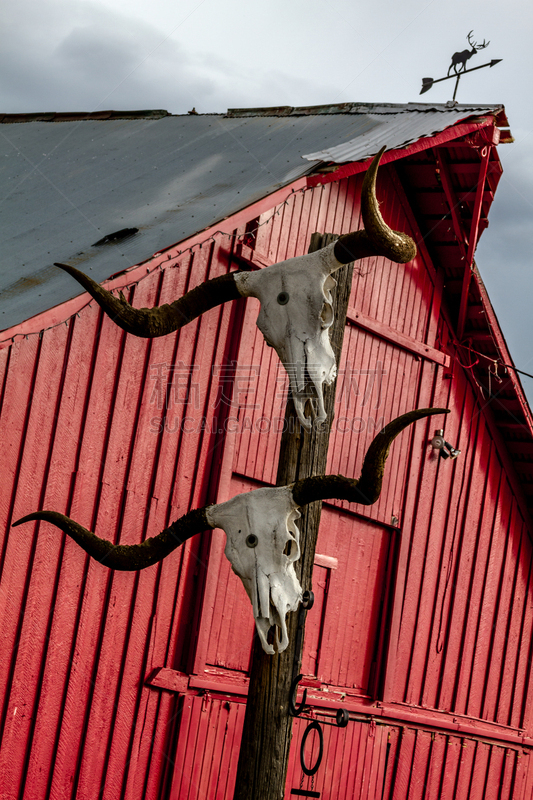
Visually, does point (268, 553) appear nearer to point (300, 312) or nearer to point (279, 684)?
point (279, 684)

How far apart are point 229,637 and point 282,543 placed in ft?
10.4

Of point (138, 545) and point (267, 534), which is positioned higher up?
point (267, 534)

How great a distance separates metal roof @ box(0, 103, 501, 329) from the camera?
6023mm

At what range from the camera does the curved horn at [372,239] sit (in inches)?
155

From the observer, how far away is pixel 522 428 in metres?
10.2

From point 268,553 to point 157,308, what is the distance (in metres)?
1.45

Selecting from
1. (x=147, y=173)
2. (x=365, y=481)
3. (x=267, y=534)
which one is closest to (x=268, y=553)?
(x=267, y=534)

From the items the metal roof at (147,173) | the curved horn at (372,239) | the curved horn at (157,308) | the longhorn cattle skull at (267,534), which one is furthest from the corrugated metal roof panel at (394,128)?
the longhorn cattle skull at (267,534)

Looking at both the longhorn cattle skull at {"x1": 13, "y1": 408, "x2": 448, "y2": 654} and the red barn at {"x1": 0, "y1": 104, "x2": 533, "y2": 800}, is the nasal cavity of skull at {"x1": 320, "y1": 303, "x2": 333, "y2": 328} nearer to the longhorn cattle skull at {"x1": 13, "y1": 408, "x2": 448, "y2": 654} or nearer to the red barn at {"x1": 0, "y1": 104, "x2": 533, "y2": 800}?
the longhorn cattle skull at {"x1": 13, "y1": 408, "x2": 448, "y2": 654}

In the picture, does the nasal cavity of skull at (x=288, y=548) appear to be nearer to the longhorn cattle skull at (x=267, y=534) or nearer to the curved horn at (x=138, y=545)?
the longhorn cattle skull at (x=267, y=534)

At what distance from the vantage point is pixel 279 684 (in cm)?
420

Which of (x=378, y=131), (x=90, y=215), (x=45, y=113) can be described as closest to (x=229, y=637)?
(x=90, y=215)

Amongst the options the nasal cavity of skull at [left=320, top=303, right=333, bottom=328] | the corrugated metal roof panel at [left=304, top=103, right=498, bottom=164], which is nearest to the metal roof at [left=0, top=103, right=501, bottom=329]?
the corrugated metal roof panel at [left=304, top=103, right=498, bottom=164]

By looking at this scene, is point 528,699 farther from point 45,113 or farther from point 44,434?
point 45,113
